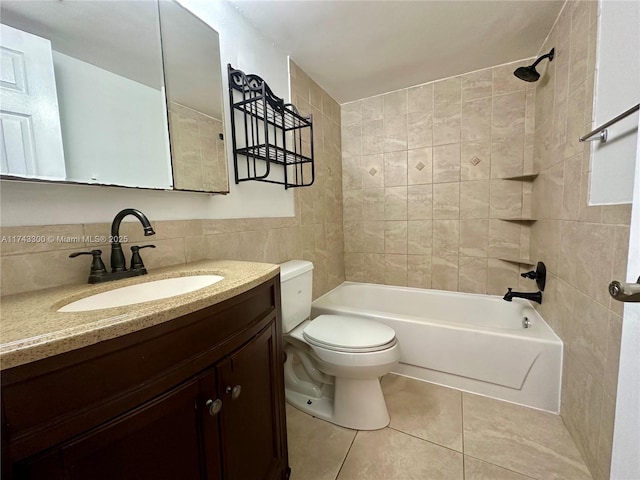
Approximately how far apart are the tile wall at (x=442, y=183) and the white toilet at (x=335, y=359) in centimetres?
112

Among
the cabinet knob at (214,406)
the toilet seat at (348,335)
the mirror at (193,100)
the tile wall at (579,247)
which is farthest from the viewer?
the toilet seat at (348,335)

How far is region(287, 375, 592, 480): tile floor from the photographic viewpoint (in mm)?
1099

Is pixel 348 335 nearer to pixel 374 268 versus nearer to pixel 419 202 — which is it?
pixel 374 268

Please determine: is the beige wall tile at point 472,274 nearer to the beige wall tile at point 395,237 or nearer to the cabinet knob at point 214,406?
the beige wall tile at point 395,237

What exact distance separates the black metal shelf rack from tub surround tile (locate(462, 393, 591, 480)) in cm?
166

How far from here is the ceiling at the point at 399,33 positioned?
1364 millimetres

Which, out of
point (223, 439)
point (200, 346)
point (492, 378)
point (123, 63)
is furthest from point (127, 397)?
point (492, 378)

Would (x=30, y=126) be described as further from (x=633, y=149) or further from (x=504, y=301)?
(x=504, y=301)

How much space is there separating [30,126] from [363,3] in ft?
4.85

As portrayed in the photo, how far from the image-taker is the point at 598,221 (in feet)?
3.43

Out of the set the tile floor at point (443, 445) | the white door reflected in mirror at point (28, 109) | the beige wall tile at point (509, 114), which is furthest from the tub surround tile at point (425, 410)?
the beige wall tile at point (509, 114)

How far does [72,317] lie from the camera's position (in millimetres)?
508

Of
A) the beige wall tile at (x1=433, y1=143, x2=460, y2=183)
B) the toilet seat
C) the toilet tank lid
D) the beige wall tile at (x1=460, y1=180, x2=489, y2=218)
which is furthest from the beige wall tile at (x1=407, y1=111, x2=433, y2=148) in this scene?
the toilet seat

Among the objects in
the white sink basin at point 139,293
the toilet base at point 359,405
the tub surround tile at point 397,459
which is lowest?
the tub surround tile at point 397,459
